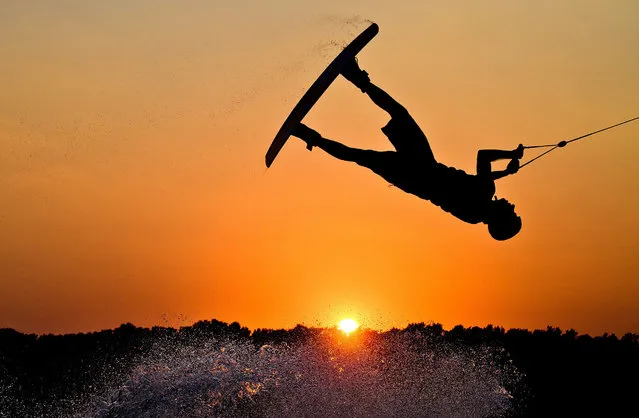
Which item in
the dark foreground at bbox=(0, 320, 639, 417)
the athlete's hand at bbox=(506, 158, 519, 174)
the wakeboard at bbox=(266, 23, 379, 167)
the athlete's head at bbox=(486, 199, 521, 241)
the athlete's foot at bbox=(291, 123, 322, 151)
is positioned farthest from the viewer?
the dark foreground at bbox=(0, 320, 639, 417)

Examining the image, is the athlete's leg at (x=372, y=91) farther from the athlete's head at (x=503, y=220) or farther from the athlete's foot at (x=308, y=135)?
the athlete's head at (x=503, y=220)

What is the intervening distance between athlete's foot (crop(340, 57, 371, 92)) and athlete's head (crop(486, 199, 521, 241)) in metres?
2.78

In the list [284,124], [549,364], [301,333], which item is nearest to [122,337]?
[301,333]

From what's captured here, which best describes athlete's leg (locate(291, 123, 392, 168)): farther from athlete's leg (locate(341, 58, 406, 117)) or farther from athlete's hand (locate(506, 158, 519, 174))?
athlete's hand (locate(506, 158, 519, 174))

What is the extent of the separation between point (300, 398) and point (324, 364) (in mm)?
1675

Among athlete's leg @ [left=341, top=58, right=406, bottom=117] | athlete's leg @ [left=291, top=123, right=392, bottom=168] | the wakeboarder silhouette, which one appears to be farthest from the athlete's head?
athlete's leg @ [left=341, top=58, right=406, bottom=117]

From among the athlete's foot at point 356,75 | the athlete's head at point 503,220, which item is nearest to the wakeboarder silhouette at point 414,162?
the athlete's foot at point 356,75

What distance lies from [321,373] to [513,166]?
1388 cm

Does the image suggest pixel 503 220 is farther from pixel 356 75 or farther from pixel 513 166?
pixel 356 75

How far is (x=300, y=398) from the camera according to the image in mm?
23672

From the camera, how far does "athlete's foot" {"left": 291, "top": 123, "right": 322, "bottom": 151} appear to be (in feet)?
38.7

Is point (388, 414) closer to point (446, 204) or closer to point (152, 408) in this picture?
point (152, 408)

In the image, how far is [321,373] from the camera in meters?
24.6

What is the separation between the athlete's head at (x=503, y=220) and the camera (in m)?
12.7
